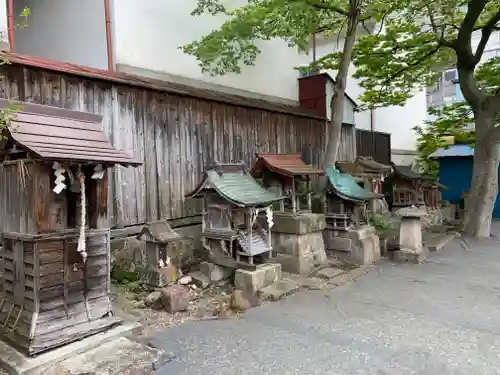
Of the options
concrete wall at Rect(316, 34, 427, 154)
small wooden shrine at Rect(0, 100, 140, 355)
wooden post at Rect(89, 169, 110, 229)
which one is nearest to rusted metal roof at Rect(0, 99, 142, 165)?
small wooden shrine at Rect(0, 100, 140, 355)

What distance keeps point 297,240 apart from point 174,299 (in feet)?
11.9

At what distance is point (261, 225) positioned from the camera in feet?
28.9

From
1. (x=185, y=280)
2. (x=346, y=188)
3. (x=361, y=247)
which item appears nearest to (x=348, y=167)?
(x=346, y=188)

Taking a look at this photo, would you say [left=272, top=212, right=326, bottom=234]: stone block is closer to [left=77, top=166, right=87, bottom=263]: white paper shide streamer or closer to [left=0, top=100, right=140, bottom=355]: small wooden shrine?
[left=0, top=100, right=140, bottom=355]: small wooden shrine

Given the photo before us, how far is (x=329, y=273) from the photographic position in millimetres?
9164

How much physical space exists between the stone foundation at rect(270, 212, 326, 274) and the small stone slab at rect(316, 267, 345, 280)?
286 millimetres

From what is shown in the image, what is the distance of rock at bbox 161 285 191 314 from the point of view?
22.1 feet

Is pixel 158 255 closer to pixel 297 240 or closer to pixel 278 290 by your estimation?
pixel 278 290

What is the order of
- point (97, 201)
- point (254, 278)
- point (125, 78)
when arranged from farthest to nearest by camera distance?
point (125, 78), point (254, 278), point (97, 201)

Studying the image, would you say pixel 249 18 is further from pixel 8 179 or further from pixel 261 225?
pixel 8 179

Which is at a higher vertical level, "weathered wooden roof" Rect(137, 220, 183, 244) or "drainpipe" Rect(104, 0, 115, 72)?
"drainpipe" Rect(104, 0, 115, 72)

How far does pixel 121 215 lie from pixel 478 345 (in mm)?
7061

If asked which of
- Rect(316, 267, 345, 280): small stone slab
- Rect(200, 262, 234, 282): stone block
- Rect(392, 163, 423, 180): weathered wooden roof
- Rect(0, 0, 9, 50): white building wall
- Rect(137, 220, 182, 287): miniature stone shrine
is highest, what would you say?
Rect(0, 0, 9, 50): white building wall

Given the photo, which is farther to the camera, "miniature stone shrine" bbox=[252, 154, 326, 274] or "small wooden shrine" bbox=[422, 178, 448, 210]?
"small wooden shrine" bbox=[422, 178, 448, 210]
